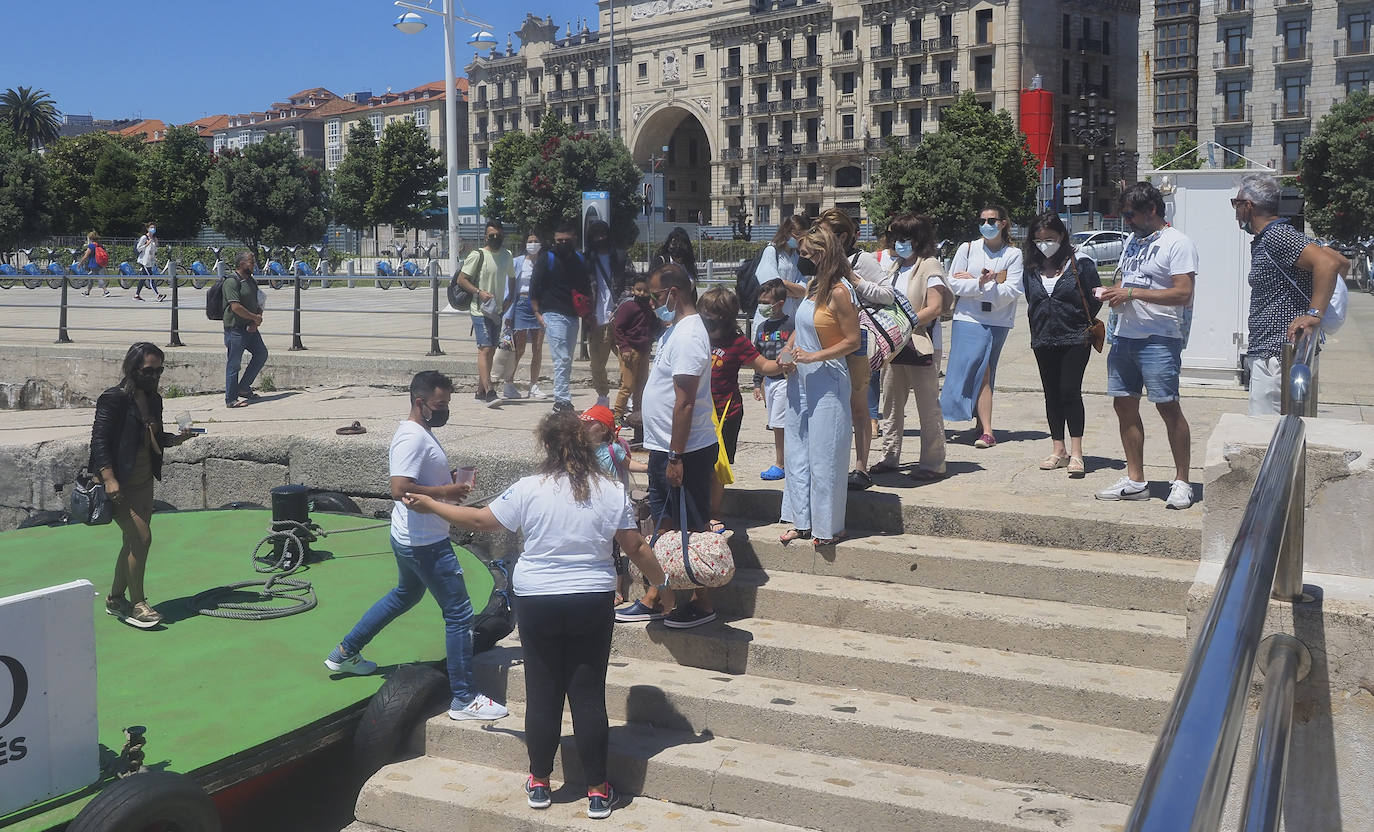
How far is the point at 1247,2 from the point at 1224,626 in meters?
72.3

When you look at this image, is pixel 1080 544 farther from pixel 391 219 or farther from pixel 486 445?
pixel 391 219

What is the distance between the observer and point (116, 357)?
49.0 ft

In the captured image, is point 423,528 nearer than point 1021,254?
Yes

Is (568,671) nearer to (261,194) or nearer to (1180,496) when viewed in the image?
(1180,496)

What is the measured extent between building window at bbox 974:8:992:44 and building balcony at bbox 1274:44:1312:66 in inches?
671

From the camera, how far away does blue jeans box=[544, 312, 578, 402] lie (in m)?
9.85

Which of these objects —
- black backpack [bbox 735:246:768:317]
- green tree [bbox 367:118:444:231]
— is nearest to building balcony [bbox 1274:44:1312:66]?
green tree [bbox 367:118:444:231]

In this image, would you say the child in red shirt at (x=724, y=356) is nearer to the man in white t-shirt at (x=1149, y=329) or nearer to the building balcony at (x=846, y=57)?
the man in white t-shirt at (x=1149, y=329)

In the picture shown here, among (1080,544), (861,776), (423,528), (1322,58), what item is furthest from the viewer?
(1322,58)

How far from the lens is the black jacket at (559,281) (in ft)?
31.8

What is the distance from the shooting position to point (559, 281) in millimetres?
9695

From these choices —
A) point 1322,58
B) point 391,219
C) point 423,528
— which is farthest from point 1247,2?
point 423,528

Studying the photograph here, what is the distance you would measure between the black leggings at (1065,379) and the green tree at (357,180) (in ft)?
215

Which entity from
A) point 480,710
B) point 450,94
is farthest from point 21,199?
point 480,710
